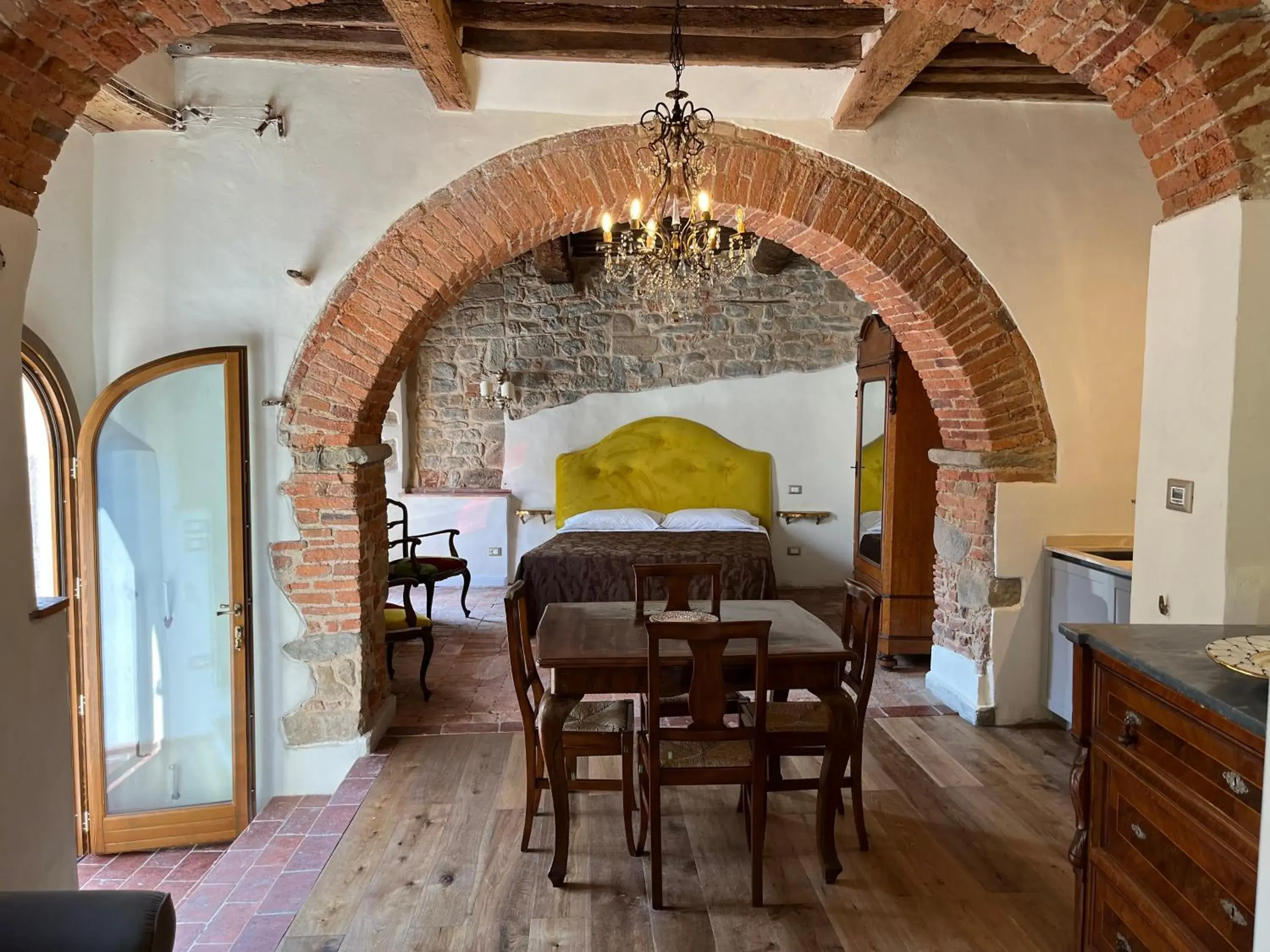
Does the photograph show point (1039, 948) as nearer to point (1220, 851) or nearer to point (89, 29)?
point (1220, 851)

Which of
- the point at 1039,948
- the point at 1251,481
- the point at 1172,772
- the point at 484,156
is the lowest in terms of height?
the point at 1039,948

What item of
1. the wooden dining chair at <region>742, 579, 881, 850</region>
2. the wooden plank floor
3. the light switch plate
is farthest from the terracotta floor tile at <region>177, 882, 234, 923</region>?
the light switch plate

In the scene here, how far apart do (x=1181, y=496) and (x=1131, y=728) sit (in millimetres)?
891

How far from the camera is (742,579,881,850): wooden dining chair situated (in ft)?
8.72

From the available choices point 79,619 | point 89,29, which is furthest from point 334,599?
point 89,29

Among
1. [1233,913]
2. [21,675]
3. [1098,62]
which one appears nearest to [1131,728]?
[1233,913]

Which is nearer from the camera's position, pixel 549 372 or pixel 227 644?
pixel 227 644

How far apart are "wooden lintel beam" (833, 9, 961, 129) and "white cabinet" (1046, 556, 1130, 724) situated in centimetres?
230

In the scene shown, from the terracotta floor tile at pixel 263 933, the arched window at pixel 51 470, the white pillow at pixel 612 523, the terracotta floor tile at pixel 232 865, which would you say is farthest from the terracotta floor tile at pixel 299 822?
the white pillow at pixel 612 523

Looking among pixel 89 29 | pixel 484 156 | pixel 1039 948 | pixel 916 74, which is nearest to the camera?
pixel 89 29

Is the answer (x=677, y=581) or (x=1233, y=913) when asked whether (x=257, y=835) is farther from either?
(x=1233, y=913)

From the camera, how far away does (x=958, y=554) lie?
163 inches

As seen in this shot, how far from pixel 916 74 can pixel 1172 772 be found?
2.86 meters

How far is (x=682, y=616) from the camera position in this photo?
3.04 m
